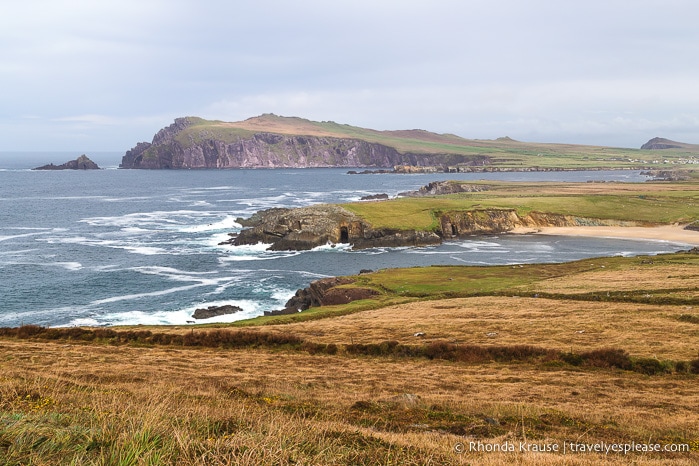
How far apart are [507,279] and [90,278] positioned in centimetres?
5888

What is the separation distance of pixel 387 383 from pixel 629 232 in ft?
345

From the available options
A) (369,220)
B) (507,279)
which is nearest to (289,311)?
(507,279)

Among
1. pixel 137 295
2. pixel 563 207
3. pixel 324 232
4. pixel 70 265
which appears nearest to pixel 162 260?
pixel 70 265

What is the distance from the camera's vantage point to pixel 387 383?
82.8 ft

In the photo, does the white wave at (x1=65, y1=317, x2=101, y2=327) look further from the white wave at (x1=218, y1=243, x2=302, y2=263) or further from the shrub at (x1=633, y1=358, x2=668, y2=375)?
the shrub at (x1=633, y1=358, x2=668, y2=375)

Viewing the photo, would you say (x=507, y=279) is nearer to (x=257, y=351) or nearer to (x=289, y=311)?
(x=289, y=311)

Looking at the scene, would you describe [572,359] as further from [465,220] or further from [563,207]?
[563,207]

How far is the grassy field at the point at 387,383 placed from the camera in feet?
30.1

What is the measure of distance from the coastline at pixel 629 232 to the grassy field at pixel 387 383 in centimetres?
5222

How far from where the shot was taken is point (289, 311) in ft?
197

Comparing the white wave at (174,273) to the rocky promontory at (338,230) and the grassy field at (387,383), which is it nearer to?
the rocky promontory at (338,230)

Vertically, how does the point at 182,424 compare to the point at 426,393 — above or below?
above

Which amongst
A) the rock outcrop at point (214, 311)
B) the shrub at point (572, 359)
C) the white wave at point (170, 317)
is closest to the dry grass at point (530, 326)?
the shrub at point (572, 359)

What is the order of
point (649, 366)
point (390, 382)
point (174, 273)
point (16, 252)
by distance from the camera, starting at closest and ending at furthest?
point (390, 382) → point (649, 366) → point (174, 273) → point (16, 252)
